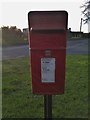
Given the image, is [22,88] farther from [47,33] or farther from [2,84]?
[47,33]

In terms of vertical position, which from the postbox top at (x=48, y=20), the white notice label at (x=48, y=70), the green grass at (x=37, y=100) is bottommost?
the green grass at (x=37, y=100)

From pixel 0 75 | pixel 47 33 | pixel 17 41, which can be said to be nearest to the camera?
pixel 47 33

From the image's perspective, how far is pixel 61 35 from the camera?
18.1 feet

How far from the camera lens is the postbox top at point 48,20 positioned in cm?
554

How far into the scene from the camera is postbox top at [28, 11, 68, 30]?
5535 millimetres

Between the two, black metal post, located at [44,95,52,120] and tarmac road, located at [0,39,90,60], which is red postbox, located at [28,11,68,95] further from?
tarmac road, located at [0,39,90,60]

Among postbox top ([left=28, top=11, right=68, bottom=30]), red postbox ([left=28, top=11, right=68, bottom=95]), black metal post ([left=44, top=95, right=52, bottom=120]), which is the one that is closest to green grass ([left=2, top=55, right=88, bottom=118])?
black metal post ([left=44, top=95, right=52, bottom=120])

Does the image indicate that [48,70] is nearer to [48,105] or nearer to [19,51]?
[48,105]

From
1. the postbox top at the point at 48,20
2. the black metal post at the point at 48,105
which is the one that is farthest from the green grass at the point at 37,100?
the postbox top at the point at 48,20

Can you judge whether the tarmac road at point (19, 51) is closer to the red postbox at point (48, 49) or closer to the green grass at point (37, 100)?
the green grass at point (37, 100)

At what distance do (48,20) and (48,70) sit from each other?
27.0 inches

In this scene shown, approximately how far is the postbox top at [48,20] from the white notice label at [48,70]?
0.45 meters

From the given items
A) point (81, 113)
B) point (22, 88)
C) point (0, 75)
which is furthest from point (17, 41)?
point (81, 113)

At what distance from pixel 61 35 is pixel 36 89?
2.72ft
